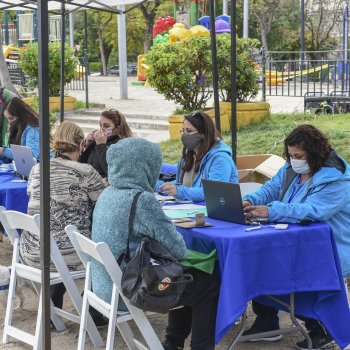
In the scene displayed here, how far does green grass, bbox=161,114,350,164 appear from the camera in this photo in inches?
422

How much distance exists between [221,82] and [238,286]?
901cm

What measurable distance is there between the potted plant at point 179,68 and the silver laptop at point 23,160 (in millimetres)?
6327

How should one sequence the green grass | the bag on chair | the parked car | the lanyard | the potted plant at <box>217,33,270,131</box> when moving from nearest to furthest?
the bag on chair, the lanyard, the green grass, the potted plant at <box>217,33,270,131</box>, the parked car

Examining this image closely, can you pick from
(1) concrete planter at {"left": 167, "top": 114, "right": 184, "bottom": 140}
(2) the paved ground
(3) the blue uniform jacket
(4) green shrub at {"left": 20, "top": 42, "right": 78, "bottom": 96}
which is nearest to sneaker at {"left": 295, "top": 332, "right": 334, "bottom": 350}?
(3) the blue uniform jacket

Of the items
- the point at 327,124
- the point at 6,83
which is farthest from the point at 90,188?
the point at 6,83

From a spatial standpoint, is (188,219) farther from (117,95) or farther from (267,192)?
(117,95)

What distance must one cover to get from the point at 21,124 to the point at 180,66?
5.63m

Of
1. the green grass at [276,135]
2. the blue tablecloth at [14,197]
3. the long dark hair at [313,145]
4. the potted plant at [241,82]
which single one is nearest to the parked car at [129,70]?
the green grass at [276,135]

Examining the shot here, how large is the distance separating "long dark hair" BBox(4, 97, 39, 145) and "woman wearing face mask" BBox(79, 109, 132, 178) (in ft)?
4.26

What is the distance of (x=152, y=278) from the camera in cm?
380

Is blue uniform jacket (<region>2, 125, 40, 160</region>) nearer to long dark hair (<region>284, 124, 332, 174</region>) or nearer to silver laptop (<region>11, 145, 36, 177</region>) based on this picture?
silver laptop (<region>11, 145, 36, 177</region>)

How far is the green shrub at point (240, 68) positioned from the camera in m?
12.6

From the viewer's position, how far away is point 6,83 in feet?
54.2

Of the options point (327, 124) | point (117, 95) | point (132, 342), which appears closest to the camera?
point (132, 342)
